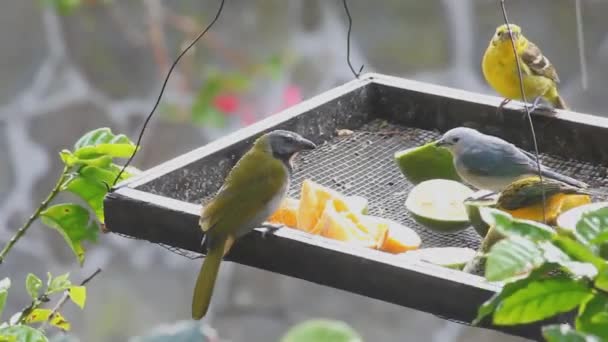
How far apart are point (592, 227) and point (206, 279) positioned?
718 millimetres

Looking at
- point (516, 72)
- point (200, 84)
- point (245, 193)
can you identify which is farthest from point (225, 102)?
point (245, 193)

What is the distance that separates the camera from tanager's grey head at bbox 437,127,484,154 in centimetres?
197

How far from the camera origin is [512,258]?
904 mm

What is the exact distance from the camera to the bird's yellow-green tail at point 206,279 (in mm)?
1509

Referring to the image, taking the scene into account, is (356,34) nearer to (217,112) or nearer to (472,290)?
(217,112)

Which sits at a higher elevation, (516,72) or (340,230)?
(340,230)

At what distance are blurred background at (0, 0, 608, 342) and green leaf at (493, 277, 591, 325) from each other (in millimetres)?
2871

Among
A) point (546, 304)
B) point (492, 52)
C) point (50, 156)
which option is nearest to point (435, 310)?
point (546, 304)

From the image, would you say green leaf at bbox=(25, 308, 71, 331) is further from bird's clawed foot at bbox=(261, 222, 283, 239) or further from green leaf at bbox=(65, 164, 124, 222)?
bird's clawed foot at bbox=(261, 222, 283, 239)

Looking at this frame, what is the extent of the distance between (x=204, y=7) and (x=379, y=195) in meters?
2.06

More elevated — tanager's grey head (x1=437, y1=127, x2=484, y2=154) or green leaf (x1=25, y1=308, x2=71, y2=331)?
tanager's grey head (x1=437, y1=127, x2=484, y2=154)

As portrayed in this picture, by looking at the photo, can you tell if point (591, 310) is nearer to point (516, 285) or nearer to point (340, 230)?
point (516, 285)

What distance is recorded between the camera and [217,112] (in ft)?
13.0

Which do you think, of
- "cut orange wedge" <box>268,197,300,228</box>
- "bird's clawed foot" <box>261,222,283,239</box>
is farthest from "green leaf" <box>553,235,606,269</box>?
"cut orange wedge" <box>268,197,300,228</box>
